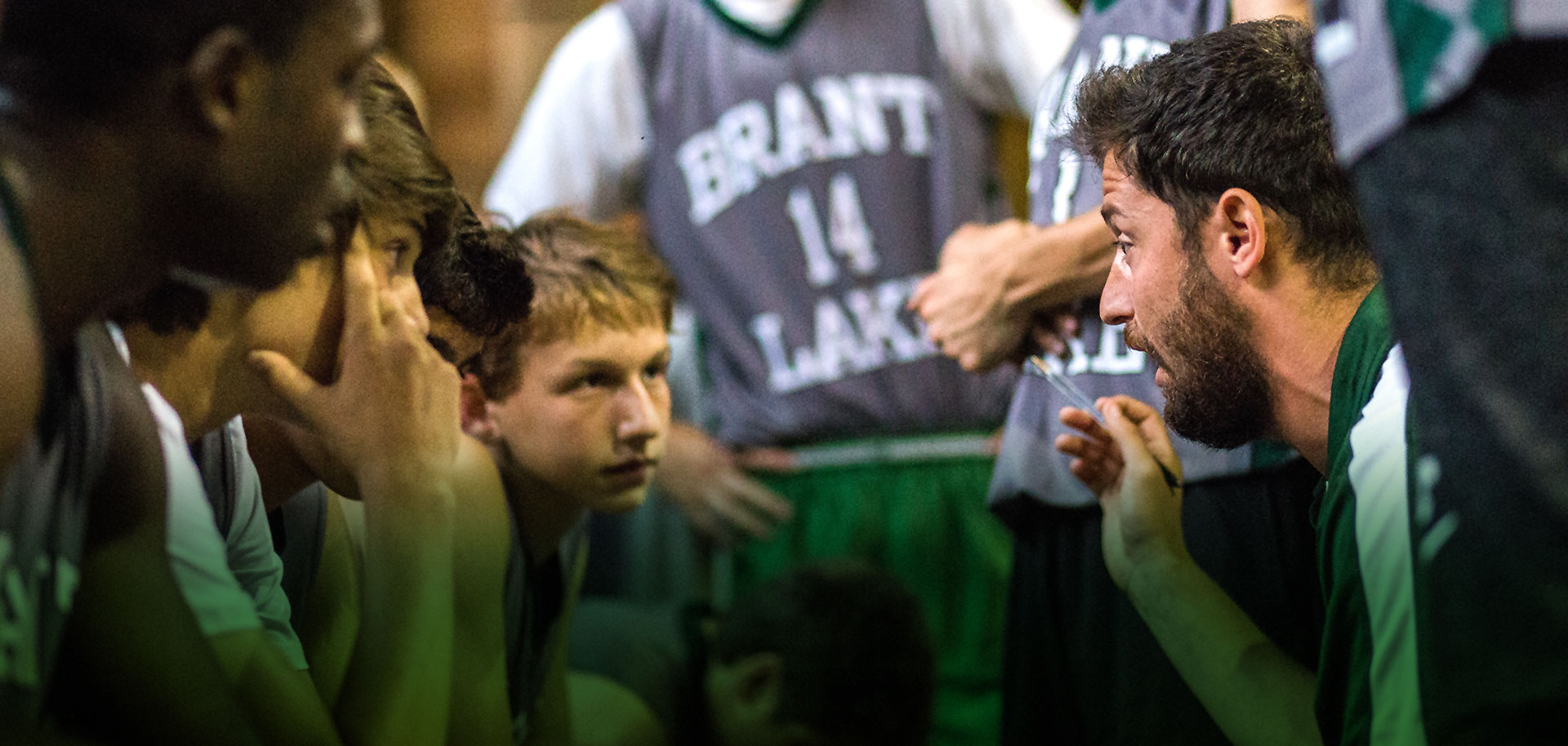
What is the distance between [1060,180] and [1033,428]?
0.18 m

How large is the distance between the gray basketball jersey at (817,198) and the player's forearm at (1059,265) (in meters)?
0.61

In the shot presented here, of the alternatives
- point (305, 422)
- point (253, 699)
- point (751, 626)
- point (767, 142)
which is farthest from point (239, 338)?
point (767, 142)

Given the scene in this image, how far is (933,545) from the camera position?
1642mm

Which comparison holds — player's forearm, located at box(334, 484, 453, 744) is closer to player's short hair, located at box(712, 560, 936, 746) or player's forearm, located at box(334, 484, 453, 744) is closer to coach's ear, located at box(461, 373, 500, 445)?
coach's ear, located at box(461, 373, 500, 445)

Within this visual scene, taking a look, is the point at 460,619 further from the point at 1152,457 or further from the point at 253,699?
the point at 1152,457

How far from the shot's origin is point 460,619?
79cm

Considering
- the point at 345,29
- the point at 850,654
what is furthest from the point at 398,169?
the point at 850,654

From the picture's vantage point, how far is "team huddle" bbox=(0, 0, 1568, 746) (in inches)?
21.1

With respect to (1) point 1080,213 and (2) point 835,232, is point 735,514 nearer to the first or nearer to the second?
(2) point 835,232

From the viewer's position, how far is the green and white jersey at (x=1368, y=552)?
59cm

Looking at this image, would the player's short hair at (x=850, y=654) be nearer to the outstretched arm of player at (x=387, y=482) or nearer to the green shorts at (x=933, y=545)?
the green shorts at (x=933, y=545)

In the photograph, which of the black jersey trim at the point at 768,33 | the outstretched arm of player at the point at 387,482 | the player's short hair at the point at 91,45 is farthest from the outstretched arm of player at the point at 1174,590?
the black jersey trim at the point at 768,33

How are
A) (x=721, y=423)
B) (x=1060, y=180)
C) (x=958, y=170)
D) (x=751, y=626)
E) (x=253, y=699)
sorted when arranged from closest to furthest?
(x=253, y=699), (x=1060, y=180), (x=751, y=626), (x=958, y=170), (x=721, y=423)

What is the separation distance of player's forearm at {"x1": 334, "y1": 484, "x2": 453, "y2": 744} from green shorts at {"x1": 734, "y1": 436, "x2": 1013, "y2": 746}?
819 millimetres
